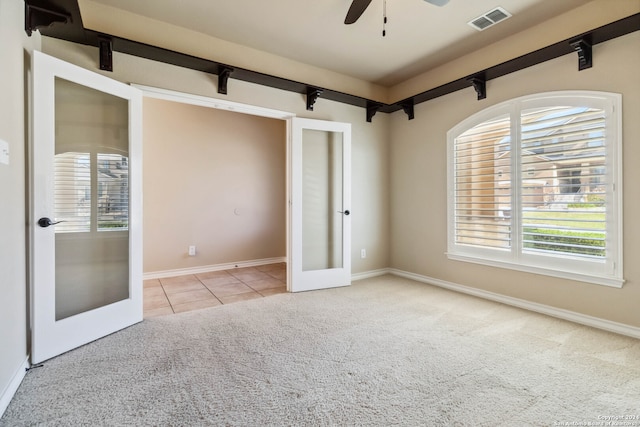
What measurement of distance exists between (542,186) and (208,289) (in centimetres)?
397

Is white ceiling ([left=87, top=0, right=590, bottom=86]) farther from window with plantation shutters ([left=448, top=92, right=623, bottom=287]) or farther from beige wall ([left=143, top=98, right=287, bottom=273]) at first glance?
beige wall ([left=143, top=98, right=287, bottom=273])

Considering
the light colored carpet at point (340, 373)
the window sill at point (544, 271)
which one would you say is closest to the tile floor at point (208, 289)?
the light colored carpet at point (340, 373)

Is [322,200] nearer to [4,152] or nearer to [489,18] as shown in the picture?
[489,18]

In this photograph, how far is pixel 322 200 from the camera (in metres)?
3.96

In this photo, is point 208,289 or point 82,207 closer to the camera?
point 82,207

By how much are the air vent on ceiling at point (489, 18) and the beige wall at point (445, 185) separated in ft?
1.98

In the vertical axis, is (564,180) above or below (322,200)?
above

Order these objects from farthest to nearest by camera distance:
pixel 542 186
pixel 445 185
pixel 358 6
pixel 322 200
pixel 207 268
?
1. pixel 207 268
2. pixel 322 200
3. pixel 445 185
4. pixel 542 186
5. pixel 358 6

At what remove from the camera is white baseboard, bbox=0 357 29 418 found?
156 centimetres

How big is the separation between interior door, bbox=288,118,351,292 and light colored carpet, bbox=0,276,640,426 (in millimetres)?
923

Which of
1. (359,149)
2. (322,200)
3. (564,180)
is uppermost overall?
(359,149)

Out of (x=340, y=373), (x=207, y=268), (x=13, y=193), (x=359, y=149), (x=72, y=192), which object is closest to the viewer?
(x=13, y=193)

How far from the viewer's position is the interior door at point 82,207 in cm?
206

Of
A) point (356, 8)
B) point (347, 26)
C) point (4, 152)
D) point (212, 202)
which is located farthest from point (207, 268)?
point (356, 8)
